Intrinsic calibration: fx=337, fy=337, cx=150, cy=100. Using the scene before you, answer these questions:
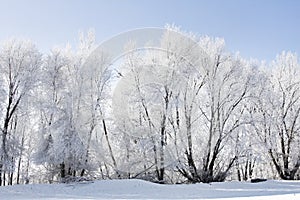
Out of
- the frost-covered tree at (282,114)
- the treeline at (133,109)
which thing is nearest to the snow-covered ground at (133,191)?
the treeline at (133,109)

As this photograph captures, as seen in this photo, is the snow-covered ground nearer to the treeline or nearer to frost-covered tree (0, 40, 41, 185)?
the treeline

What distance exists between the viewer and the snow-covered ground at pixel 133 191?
526 inches

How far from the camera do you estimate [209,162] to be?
2183cm

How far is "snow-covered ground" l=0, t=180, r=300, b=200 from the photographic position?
13352 millimetres

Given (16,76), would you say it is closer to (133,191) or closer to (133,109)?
(133,109)

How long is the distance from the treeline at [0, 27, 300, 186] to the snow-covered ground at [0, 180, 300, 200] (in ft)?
13.3

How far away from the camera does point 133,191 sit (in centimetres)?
1467

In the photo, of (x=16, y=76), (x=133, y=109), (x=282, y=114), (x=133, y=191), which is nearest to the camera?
(x=133, y=191)

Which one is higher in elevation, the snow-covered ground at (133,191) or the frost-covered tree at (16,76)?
the frost-covered tree at (16,76)

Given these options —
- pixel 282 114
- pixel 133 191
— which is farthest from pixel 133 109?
pixel 282 114

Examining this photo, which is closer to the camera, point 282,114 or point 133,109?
point 133,109

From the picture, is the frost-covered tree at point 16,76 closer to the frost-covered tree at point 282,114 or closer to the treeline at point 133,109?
the treeline at point 133,109

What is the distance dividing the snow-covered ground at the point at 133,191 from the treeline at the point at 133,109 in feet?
13.3

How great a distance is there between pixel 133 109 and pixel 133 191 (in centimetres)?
781
